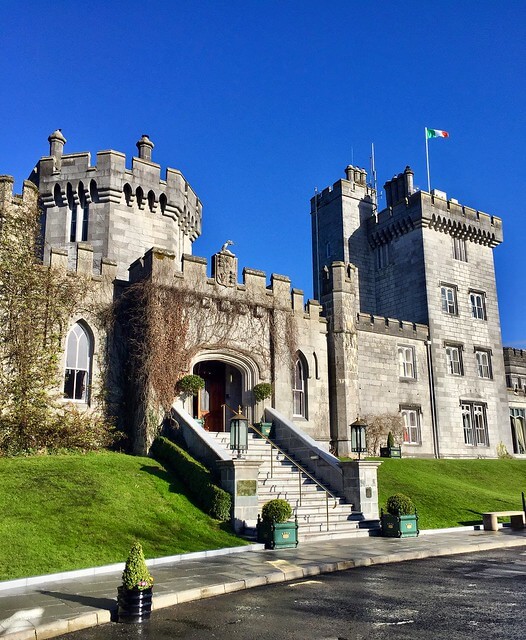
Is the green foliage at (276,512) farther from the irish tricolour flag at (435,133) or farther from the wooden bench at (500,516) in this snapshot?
the irish tricolour flag at (435,133)

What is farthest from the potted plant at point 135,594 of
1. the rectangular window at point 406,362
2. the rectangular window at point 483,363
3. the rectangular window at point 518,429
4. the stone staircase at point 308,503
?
the rectangular window at point 518,429

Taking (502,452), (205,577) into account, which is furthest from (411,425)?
(205,577)

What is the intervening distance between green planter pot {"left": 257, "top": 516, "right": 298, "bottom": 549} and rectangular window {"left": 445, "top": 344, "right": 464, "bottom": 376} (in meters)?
21.3

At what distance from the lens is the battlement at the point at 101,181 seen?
2711 cm

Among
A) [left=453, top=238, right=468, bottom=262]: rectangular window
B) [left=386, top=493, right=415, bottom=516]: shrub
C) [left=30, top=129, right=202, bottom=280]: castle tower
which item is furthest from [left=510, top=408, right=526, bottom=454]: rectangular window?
[left=386, top=493, right=415, bottom=516]: shrub

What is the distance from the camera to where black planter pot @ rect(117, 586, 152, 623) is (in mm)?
8195

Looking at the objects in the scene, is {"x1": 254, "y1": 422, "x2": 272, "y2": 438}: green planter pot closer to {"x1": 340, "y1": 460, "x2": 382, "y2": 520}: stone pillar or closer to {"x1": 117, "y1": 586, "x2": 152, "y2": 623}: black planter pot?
{"x1": 340, "y1": 460, "x2": 382, "y2": 520}: stone pillar

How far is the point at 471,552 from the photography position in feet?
46.7

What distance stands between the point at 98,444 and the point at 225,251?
830 centimetres

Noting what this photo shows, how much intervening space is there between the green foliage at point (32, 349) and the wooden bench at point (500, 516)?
11790mm

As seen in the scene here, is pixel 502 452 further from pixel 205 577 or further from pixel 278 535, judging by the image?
pixel 205 577

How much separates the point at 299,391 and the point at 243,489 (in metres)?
Result: 9.78

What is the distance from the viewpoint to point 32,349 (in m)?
19.2

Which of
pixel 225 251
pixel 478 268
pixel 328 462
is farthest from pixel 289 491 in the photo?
pixel 478 268
